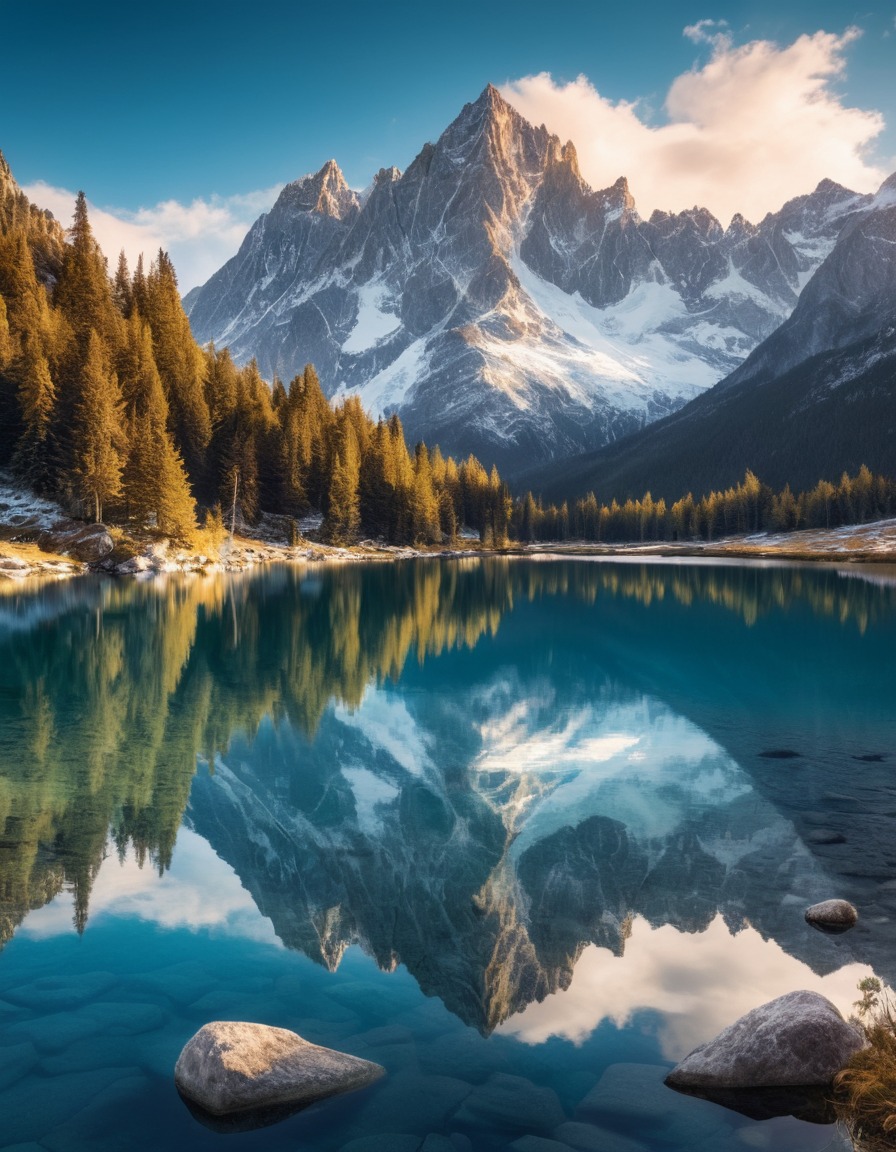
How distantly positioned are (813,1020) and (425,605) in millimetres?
48042

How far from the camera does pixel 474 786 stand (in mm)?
18156

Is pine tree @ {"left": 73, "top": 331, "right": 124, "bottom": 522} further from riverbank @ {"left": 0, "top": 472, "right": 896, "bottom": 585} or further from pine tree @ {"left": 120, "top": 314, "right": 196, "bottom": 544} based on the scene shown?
riverbank @ {"left": 0, "top": 472, "right": 896, "bottom": 585}

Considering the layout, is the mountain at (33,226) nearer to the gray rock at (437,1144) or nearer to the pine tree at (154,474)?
the pine tree at (154,474)

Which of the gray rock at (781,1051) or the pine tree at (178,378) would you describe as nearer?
the gray rock at (781,1051)

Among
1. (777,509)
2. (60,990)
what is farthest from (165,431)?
(777,509)

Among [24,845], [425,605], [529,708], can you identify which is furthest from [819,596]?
[24,845]

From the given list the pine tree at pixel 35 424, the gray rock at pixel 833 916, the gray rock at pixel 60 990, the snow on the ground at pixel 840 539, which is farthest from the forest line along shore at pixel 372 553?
the gray rock at pixel 833 916

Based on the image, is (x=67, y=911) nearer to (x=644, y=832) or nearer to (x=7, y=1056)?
(x=7, y=1056)

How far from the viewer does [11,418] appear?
8038cm

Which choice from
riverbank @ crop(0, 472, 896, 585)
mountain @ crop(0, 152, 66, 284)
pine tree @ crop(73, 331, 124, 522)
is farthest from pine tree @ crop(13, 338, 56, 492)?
mountain @ crop(0, 152, 66, 284)

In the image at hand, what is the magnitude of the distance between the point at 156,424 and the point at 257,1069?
82.6 metres

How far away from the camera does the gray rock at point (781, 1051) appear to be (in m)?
7.62

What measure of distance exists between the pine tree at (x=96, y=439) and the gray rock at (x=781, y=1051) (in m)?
76.8

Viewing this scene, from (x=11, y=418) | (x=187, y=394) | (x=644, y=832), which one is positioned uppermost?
(x=187, y=394)
